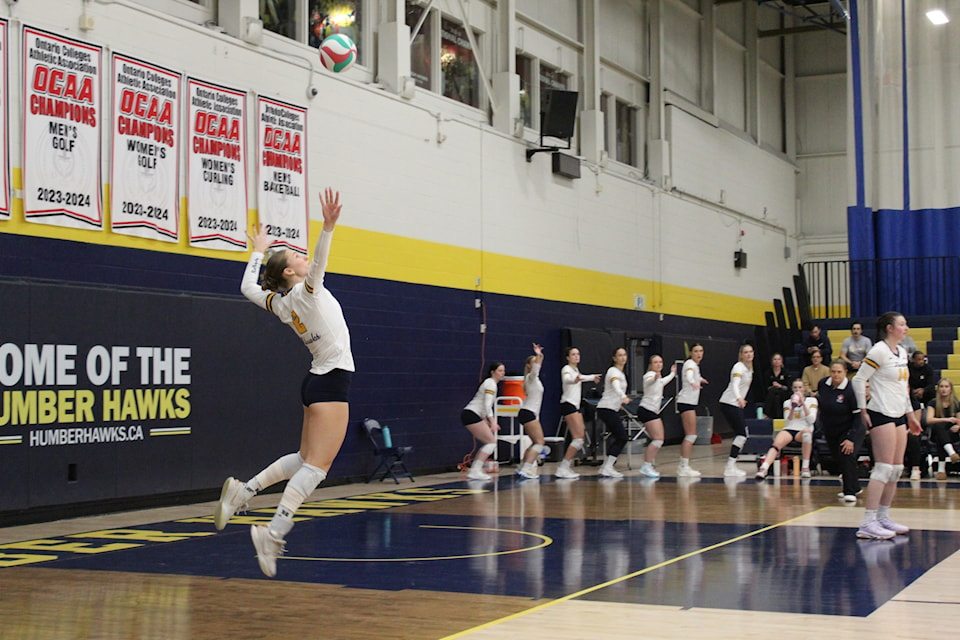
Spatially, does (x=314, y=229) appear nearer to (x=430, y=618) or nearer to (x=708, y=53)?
(x=430, y=618)

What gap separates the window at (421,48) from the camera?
59.2 ft

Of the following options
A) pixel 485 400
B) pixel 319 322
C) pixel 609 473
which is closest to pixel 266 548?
pixel 319 322

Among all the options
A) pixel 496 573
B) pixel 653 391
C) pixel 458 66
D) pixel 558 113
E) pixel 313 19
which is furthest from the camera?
pixel 558 113

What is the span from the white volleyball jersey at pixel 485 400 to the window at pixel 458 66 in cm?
505

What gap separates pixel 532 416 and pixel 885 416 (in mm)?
7470

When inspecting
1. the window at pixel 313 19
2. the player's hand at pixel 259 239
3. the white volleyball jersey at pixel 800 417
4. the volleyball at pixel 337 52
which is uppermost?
the window at pixel 313 19

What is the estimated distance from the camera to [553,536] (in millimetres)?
10109

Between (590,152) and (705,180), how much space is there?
18.3ft

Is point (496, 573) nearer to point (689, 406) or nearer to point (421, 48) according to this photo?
point (689, 406)

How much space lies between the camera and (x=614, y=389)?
54.5 feet

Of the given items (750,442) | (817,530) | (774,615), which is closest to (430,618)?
(774,615)

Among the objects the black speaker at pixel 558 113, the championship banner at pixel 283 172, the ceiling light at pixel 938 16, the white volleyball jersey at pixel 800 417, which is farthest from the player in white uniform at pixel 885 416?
the ceiling light at pixel 938 16

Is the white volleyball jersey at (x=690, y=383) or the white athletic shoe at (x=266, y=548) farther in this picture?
the white volleyball jersey at (x=690, y=383)

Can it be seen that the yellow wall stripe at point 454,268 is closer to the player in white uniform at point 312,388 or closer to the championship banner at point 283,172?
the championship banner at point 283,172
